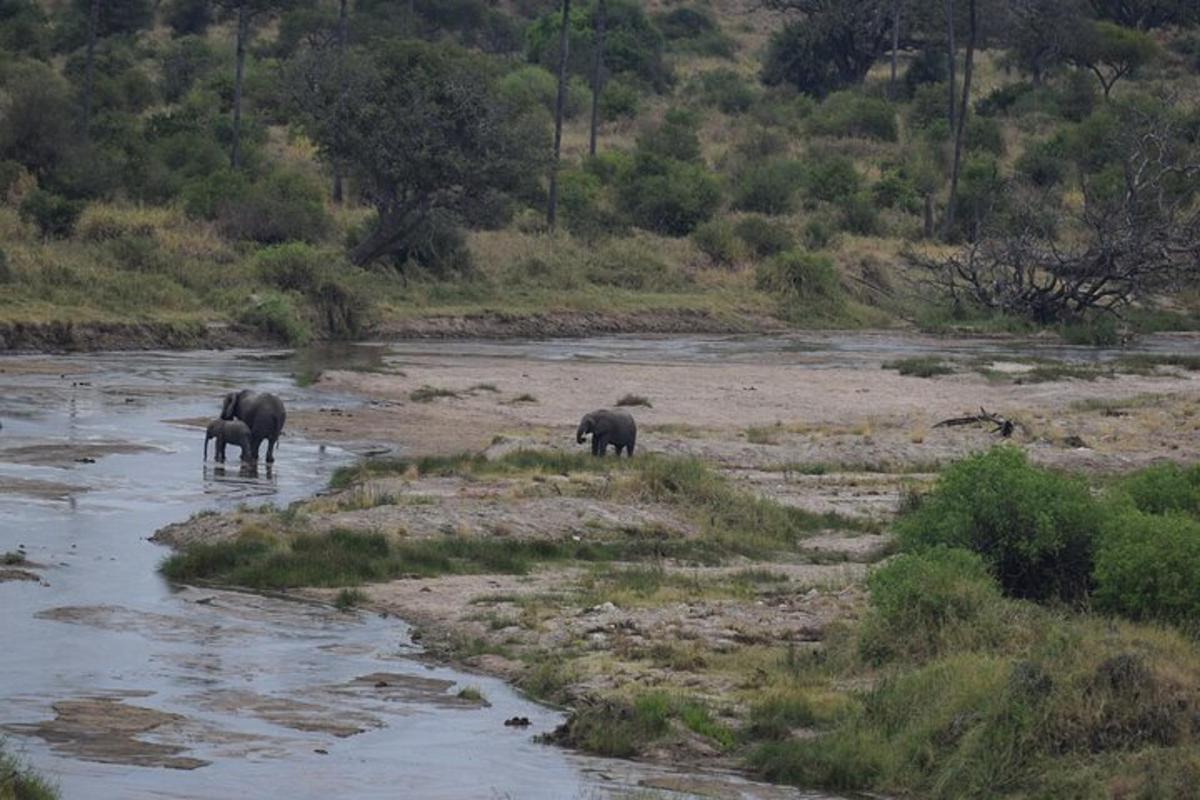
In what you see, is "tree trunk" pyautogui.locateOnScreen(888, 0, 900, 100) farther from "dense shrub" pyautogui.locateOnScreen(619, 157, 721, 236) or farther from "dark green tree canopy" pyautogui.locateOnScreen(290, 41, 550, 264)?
"dark green tree canopy" pyautogui.locateOnScreen(290, 41, 550, 264)

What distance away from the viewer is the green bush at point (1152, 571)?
18.2 meters

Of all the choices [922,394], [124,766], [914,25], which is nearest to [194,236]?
[922,394]

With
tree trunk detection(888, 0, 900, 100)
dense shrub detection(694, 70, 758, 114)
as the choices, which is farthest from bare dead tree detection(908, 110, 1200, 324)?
dense shrub detection(694, 70, 758, 114)

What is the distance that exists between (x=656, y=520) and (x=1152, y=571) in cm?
778

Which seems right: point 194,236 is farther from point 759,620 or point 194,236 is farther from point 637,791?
point 637,791

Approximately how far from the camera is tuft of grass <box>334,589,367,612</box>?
814 inches

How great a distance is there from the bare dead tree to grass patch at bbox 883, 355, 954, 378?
9.81 m

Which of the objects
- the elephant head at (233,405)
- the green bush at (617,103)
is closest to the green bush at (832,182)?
the green bush at (617,103)

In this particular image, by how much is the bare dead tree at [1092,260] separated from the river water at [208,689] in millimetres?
33978

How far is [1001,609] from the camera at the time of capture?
1816 centimetres

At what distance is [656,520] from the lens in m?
25.2

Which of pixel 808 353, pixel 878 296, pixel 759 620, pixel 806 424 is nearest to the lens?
pixel 759 620

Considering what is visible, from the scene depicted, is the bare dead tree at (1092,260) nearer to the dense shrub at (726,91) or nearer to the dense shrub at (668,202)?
the dense shrub at (668,202)

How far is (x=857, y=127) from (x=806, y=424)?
5006cm
